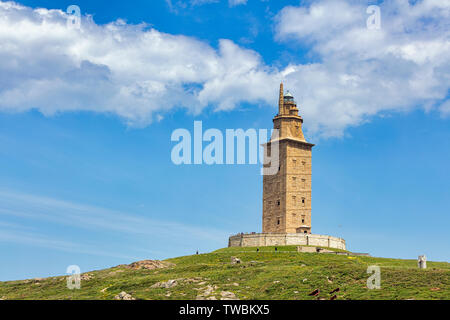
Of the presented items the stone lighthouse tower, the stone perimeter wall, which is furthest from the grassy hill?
the stone lighthouse tower

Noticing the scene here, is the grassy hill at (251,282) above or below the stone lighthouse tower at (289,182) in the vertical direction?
below

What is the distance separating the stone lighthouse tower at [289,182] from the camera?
373ft

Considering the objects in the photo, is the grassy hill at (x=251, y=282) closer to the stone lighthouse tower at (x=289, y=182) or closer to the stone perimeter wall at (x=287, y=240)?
the stone perimeter wall at (x=287, y=240)

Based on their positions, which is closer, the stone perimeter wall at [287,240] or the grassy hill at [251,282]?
the grassy hill at [251,282]

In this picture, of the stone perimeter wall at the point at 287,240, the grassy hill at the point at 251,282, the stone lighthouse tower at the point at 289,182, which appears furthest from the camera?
the stone lighthouse tower at the point at 289,182

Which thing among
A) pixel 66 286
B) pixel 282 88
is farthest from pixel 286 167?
pixel 66 286

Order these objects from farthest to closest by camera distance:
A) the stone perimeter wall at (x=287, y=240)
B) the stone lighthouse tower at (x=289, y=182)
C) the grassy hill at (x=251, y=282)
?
the stone lighthouse tower at (x=289, y=182) < the stone perimeter wall at (x=287, y=240) < the grassy hill at (x=251, y=282)

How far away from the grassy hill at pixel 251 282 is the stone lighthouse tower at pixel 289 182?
24.2m

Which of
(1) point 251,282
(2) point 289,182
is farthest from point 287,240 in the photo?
(1) point 251,282

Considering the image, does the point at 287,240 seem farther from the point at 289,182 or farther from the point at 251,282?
the point at 251,282

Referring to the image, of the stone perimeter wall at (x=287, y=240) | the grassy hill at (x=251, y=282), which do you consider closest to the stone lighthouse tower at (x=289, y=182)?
the stone perimeter wall at (x=287, y=240)

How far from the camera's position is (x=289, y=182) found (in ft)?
376
